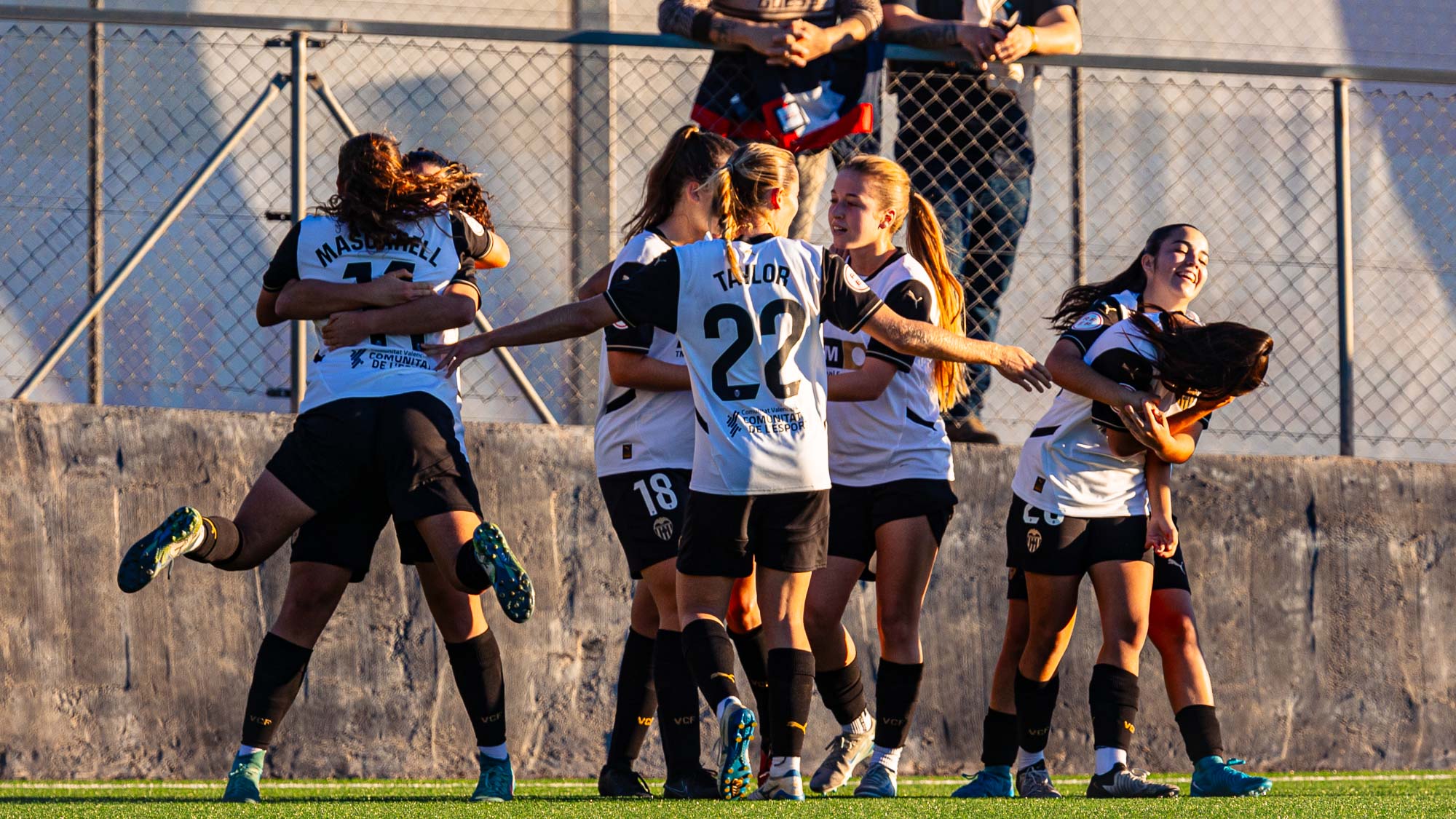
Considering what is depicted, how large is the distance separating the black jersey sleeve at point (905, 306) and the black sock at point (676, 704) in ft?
3.42

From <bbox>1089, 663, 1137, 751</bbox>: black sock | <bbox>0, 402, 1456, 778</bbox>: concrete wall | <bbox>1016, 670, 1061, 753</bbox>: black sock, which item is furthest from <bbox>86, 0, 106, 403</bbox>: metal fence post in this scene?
<bbox>1089, 663, 1137, 751</bbox>: black sock

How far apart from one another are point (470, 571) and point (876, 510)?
4.40ft

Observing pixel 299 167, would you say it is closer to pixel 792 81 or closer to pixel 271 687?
pixel 792 81

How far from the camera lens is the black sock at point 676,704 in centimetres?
452

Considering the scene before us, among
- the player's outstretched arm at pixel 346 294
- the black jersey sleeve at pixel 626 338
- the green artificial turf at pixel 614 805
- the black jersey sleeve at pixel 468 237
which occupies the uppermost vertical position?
the black jersey sleeve at pixel 468 237

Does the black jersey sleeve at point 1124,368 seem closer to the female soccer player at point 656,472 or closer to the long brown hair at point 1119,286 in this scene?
the long brown hair at point 1119,286

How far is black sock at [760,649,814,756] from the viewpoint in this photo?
162 inches

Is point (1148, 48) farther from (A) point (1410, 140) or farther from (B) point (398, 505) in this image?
(B) point (398, 505)

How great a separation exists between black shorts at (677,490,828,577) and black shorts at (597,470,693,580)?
343 mm

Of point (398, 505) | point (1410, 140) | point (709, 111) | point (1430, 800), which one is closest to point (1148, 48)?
point (1410, 140)

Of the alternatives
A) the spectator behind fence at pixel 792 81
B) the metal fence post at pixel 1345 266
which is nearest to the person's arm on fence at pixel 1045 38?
the spectator behind fence at pixel 792 81

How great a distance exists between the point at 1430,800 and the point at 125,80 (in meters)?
5.00

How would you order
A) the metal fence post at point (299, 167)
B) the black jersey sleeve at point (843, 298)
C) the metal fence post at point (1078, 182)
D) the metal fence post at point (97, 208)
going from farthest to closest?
the metal fence post at point (1078, 182), the metal fence post at point (299, 167), the metal fence post at point (97, 208), the black jersey sleeve at point (843, 298)

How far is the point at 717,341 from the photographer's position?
4.17 meters
